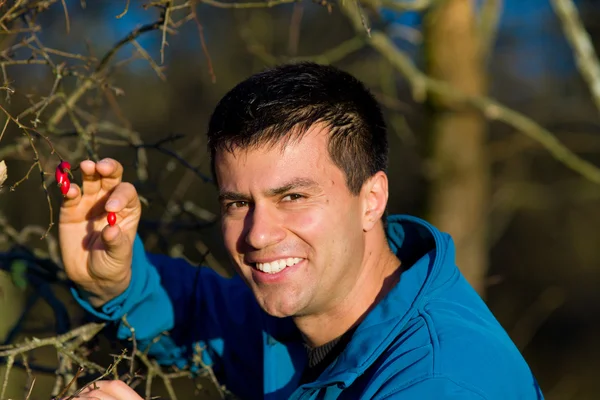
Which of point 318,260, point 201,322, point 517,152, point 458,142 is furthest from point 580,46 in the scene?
point 517,152

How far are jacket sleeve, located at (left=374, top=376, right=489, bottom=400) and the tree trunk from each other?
327 centimetres

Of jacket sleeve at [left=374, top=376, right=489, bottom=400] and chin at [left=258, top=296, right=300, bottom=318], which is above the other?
chin at [left=258, top=296, right=300, bottom=318]

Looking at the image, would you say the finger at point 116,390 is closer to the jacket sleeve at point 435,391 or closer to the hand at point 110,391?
the hand at point 110,391

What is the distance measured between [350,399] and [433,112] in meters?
3.46

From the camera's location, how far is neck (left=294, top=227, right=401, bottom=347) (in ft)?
8.27

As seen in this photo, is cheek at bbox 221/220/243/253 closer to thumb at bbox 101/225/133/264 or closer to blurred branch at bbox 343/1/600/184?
thumb at bbox 101/225/133/264

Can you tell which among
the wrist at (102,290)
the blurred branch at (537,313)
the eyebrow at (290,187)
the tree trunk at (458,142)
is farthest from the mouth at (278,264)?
the blurred branch at (537,313)

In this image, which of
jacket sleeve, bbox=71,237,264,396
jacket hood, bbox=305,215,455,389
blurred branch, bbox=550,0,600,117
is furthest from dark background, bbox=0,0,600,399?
jacket hood, bbox=305,215,455,389

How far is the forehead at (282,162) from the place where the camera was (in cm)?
227

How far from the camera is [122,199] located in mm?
2436

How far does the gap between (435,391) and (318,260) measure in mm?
595

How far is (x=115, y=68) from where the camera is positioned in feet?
9.53

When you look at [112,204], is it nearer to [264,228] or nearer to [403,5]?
[264,228]

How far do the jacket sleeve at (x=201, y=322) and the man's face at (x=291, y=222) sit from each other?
17.5 inches
